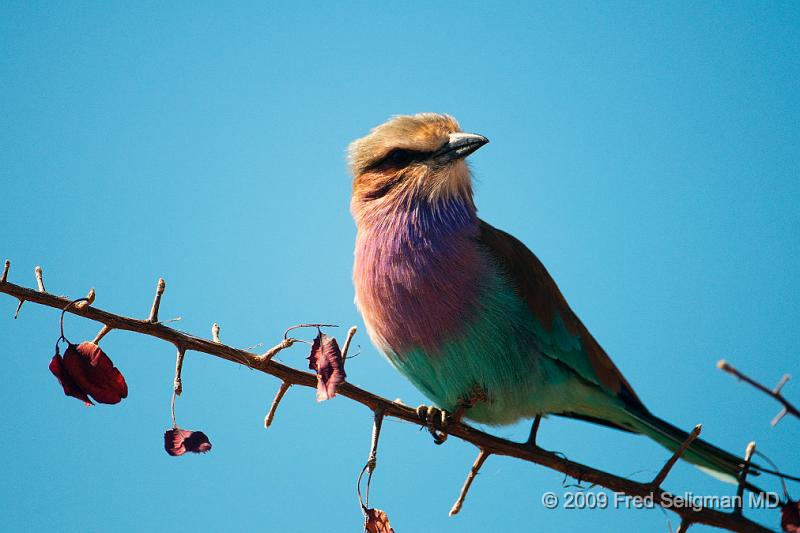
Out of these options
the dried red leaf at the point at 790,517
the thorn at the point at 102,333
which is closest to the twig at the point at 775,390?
the dried red leaf at the point at 790,517

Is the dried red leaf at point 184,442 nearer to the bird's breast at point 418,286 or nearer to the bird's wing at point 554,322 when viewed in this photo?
the bird's breast at point 418,286

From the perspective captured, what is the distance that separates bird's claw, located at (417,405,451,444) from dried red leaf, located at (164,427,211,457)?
3.35 ft

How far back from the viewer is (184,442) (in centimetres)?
181

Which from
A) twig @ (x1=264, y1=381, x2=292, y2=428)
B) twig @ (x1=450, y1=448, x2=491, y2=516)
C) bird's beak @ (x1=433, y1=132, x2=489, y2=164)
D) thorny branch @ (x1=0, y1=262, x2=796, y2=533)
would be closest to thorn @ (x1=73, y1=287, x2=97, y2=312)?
thorny branch @ (x1=0, y1=262, x2=796, y2=533)

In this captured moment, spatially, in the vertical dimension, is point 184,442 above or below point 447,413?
below

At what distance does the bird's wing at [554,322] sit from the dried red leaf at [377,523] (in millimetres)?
1270

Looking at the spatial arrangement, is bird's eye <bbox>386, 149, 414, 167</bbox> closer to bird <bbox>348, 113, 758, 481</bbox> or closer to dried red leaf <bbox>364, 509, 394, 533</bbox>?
bird <bbox>348, 113, 758, 481</bbox>

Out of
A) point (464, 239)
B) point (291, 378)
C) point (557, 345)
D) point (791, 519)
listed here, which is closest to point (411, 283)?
point (464, 239)

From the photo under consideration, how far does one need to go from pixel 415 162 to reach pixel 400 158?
0.23 ft

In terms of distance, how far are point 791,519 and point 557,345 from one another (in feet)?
4.03

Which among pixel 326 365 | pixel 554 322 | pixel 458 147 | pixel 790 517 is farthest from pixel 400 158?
pixel 790 517

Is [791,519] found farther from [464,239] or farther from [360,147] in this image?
[360,147]

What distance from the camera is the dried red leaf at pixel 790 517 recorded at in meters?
1.81

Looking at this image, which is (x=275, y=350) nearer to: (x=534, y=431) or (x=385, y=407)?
(x=385, y=407)
